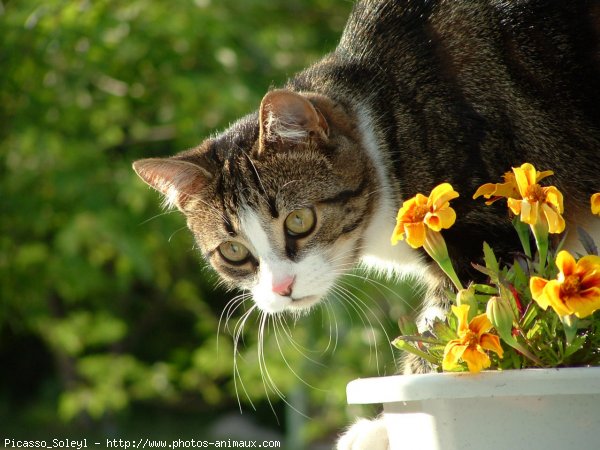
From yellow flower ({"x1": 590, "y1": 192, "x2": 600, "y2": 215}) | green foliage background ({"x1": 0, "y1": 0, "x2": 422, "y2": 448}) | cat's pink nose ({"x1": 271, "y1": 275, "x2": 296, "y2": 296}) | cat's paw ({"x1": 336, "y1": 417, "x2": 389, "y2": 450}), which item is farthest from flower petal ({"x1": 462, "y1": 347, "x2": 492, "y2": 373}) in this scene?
green foliage background ({"x1": 0, "y1": 0, "x2": 422, "y2": 448})

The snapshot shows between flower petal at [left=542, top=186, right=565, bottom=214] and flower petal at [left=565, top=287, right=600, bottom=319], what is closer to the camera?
flower petal at [left=565, top=287, right=600, bottom=319]

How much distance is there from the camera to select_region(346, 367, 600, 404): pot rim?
2.85ft

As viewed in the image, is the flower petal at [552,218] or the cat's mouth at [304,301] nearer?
the flower petal at [552,218]

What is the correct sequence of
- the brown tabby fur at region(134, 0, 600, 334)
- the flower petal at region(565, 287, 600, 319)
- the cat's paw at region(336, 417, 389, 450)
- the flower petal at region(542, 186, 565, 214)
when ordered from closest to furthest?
1. the flower petal at region(565, 287, 600, 319)
2. the flower petal at region(542, 186, 565, 214)
3. the cat's paw at region(336, 417, 389, 450)
4. the brown tabby fur at region(134, 0, 600, 334)

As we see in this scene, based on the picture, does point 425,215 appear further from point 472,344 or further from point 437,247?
point 472,344

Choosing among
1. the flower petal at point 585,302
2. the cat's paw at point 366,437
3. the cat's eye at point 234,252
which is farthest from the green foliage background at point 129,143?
the flower petal at point 585,302

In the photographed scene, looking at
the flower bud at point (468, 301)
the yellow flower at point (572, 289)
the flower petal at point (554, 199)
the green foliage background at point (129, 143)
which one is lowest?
the yellow flower at point (572, 289)

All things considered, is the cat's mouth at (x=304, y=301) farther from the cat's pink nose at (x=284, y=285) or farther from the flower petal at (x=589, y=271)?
the flower petal at (x=589, y=271)

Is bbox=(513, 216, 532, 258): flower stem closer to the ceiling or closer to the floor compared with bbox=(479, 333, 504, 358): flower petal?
closer to the ceiling

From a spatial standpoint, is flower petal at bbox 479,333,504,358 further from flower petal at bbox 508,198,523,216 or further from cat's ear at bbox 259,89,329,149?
cat's ear at bbox 259,89,329,149

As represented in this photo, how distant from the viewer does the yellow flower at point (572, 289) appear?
869 mm

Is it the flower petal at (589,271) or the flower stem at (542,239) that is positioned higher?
the flower stem at (542,239)

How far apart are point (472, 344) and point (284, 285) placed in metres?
0.66

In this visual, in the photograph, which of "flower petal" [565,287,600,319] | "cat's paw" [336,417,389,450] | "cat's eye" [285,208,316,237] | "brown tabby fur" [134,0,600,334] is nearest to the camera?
"flower petal" [565,287,600,319]
